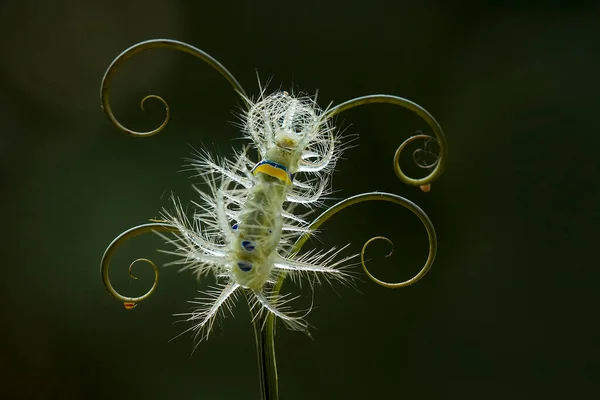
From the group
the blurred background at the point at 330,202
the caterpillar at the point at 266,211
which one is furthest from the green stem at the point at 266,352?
the blurred background at the point at 330,202

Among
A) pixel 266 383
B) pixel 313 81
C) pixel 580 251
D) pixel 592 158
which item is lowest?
pixel 266 383

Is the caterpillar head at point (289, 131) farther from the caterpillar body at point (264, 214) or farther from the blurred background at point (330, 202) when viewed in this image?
the blurred background at point (330, 202)

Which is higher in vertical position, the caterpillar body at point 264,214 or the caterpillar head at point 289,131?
the caterpillar head at point 289,131

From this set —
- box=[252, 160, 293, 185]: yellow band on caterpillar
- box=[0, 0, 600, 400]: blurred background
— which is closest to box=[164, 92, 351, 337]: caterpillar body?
box=[252, 160, 293, 185]: yellow band on caterpillar

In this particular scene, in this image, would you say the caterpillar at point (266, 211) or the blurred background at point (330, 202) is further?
the blurred background at point (330, 202)

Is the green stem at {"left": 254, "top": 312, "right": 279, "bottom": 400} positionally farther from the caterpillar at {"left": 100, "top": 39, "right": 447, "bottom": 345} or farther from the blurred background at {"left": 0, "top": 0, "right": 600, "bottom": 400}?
the blurred background at {"left": 0, "top": 0, "right": 600, "bottom": 400}

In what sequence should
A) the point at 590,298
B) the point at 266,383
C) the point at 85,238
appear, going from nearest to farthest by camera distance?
the point at 266,383 → the point at 590,298 → the point at 85,238

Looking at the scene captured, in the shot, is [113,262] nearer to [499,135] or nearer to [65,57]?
[65,57]

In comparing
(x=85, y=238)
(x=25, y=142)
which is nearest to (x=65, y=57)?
(x=25, y=142)
